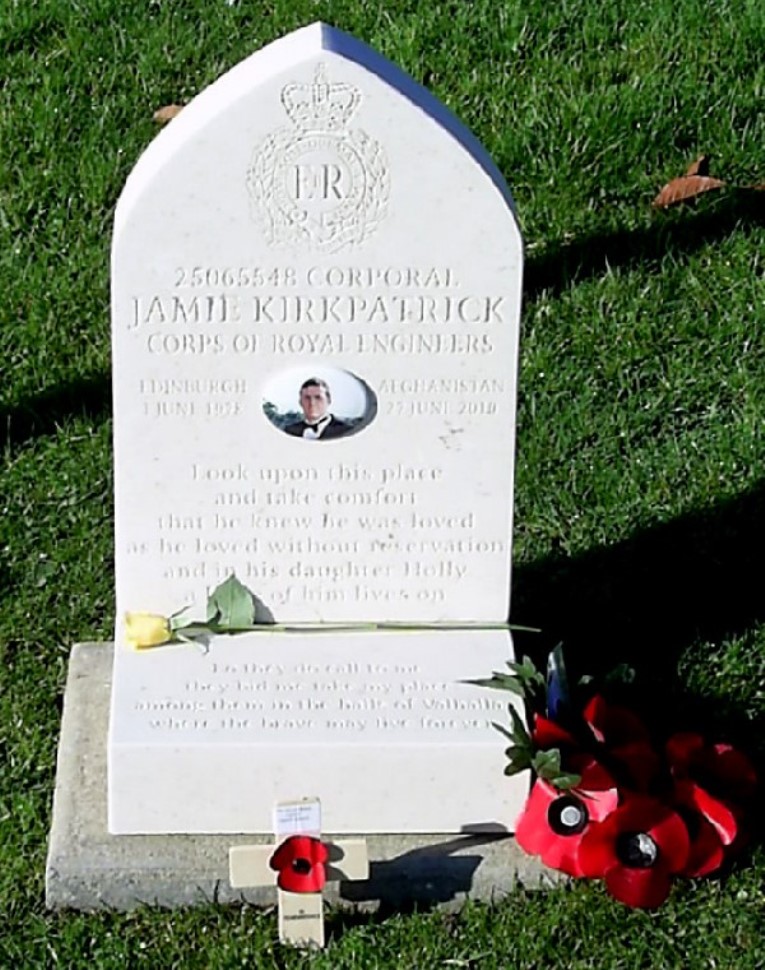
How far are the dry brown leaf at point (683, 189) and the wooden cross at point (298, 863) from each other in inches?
103

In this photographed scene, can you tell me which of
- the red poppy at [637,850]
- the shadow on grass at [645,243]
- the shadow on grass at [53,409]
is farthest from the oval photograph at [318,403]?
the shadow on grass at [645,243]

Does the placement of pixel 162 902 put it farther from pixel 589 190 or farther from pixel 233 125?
pixel 589 190

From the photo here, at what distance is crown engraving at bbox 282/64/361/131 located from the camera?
351 cm

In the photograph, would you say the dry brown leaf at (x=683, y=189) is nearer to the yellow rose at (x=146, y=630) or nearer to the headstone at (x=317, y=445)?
the headstone at (x=317, y=445)

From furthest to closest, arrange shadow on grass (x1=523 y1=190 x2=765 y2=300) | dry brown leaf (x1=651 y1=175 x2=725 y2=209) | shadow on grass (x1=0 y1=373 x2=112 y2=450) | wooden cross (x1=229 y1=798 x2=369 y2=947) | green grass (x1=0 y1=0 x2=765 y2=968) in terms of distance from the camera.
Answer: dry brown leaf (x1=651 y1=175 x2=725 y2=209) < shadow on grass (x1=523 y1=190 x2=765 y2=300) < shadow on grass (x1=0 y1=373 x2=112 y2=450) < green grass (x1=0 y1=0 x2=765 y2=968) < wooden cross (x1=229 y1=798 x2=369 y2=947)

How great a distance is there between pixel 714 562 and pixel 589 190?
1.46m

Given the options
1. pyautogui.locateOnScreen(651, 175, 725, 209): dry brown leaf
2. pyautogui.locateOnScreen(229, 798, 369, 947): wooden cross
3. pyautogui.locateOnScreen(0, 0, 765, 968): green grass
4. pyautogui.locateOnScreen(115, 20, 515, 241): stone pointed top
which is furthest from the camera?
pyautogui.locateOnScreen(651, 175, 725, 209): dry brown leaf

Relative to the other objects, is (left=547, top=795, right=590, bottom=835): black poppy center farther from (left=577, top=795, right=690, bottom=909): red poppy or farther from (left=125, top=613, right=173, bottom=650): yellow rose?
(left=125, top=613, right=173, bottom=650): yellow rose

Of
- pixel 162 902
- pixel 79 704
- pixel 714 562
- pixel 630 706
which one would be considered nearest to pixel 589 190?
pixel 714 562

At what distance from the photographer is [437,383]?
3.79m

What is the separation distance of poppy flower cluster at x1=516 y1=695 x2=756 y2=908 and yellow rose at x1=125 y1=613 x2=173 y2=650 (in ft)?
2.36

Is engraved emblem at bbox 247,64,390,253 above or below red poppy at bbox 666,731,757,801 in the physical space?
above

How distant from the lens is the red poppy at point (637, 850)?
3670 millimetres

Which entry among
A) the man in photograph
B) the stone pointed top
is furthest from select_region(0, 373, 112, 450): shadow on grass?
the stone pointed top
